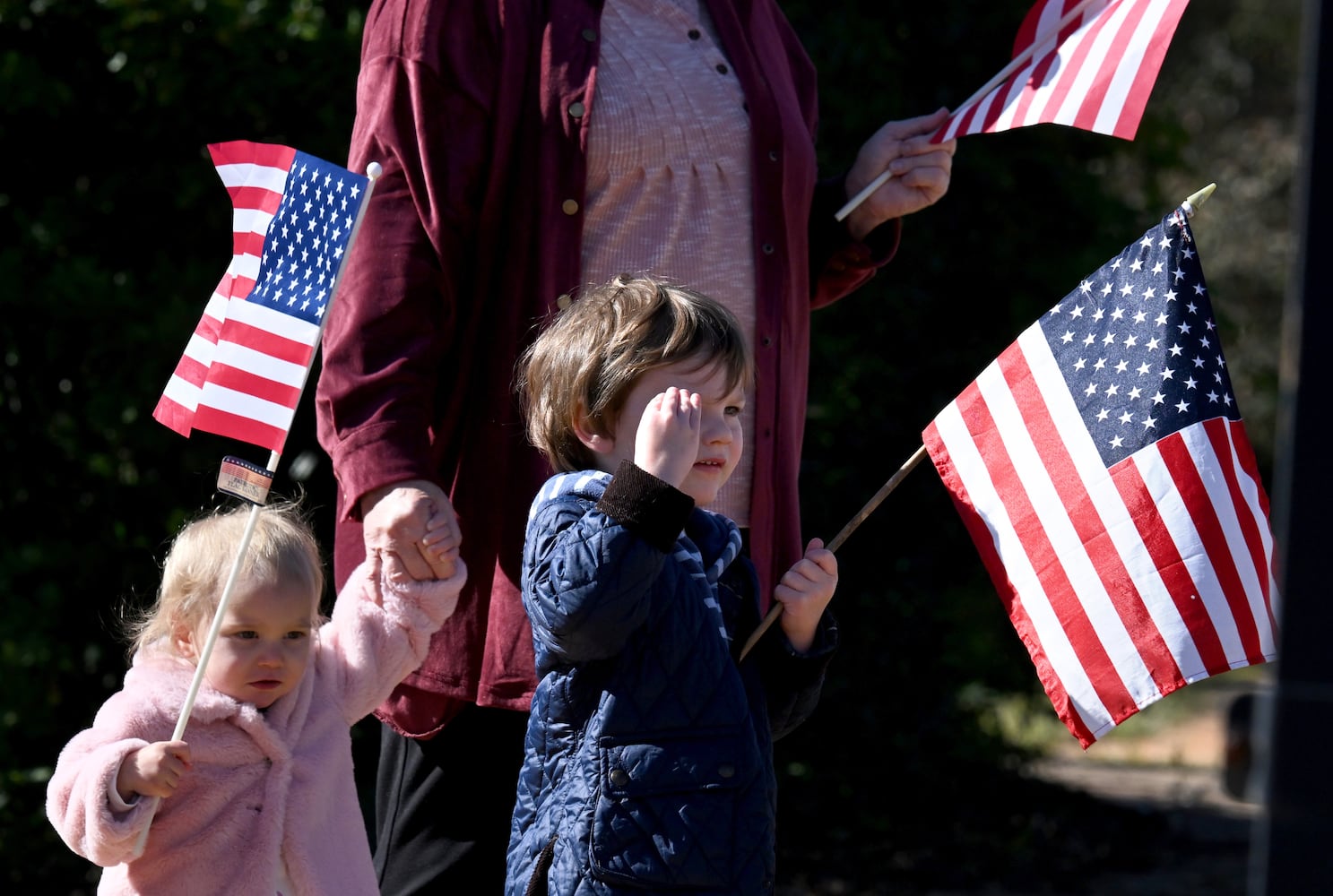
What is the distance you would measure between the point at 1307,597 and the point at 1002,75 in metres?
1.52

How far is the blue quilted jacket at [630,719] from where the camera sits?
2.08 metres

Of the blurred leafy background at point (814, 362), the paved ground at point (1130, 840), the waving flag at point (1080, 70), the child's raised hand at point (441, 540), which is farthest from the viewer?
the paved ground at point (1130, 840)

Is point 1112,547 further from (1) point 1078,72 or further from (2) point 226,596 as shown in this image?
(2) point 226,596

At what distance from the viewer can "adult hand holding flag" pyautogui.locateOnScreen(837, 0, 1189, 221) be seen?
268 centimetres

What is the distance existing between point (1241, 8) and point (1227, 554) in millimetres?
13073

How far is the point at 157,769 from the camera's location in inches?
88.2

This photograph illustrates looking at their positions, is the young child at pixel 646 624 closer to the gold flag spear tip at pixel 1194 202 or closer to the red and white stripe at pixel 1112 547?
the red and white stripe at pixel 1112 547

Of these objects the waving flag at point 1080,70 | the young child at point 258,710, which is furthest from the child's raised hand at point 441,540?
the waving flag at point 1080,70

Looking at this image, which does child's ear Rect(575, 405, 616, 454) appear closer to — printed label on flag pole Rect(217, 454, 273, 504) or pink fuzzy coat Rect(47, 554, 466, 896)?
pink fuzzy coat Rect(47, 554, 466, 896)

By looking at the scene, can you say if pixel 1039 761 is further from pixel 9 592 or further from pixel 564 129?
pixel 564 129

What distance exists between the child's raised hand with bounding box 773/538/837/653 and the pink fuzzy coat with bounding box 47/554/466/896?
50cm

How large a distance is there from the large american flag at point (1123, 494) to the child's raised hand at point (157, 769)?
1249 millimetres

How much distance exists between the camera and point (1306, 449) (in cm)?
167

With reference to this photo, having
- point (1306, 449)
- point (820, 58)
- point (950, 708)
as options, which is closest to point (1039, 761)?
point (950, 708)
